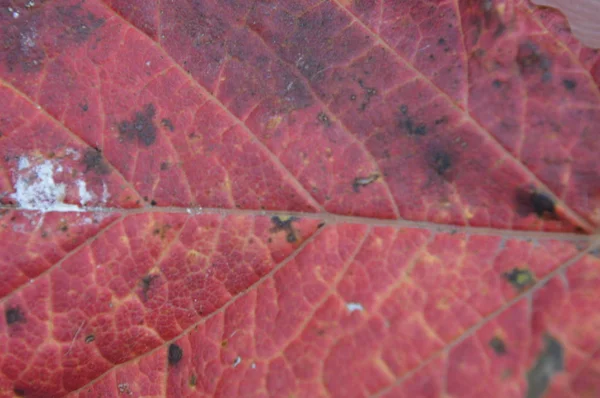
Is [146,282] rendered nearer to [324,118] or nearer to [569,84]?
[324,118]

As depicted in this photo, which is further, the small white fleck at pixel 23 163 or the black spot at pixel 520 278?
the small white fleck at pixel 23 163

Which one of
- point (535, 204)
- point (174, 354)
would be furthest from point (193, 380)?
point (535, 204)

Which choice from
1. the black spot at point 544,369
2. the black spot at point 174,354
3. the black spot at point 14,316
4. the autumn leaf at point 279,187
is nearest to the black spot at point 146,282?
the autumn leaf at point 279,187

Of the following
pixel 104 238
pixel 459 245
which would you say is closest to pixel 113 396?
pixel 104 238

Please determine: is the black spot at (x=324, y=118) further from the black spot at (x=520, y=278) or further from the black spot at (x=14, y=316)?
the black spot at (x=14, y=316)

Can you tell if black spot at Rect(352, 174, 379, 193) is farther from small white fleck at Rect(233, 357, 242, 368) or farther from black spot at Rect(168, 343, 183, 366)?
black spot at Rect(168, 343, 183, 366)

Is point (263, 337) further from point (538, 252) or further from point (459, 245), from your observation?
point (538, 252)
